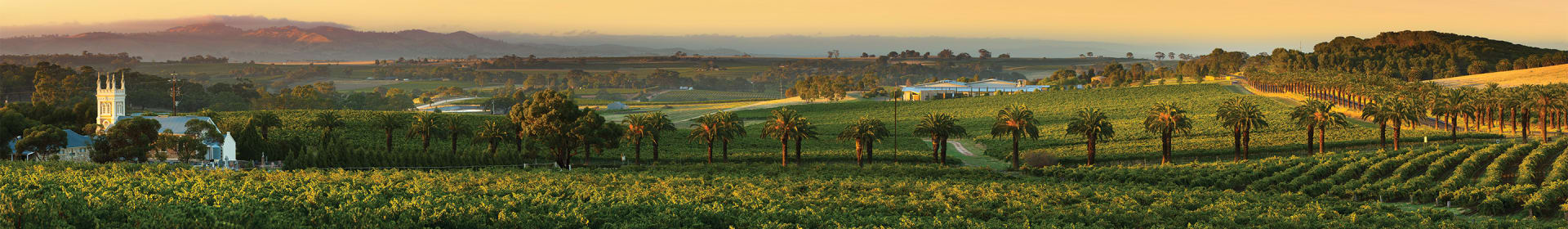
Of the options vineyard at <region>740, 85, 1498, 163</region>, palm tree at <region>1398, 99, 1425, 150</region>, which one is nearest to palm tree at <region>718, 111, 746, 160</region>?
vineyard at <region>740, 85, 1498, 163</region>

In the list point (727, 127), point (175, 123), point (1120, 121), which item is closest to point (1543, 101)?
point (1120, 121)

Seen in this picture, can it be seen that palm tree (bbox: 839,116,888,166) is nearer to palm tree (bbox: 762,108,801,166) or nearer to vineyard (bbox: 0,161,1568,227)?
palm tree (bbox: 762,108,801,166)

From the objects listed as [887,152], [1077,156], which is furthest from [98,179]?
[1077,156]

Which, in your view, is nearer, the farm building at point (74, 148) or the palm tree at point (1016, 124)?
the farm building at point (74, 148)

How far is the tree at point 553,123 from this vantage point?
260 feet

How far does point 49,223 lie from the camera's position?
139ft

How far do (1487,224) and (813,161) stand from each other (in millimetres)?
48970

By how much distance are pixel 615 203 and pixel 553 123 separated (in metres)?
→ 31.6

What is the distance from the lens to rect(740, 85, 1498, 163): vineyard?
9519 centimetres

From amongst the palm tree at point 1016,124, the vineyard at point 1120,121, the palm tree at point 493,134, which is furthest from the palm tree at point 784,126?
the vineyard at point 1120,121

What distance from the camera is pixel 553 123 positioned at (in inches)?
3110

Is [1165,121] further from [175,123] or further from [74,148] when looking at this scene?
[74,148]

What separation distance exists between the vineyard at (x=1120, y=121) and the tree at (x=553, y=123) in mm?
33074

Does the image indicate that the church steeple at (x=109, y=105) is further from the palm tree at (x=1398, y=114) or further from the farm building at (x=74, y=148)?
the palm tree at (x=1398, y=114)
